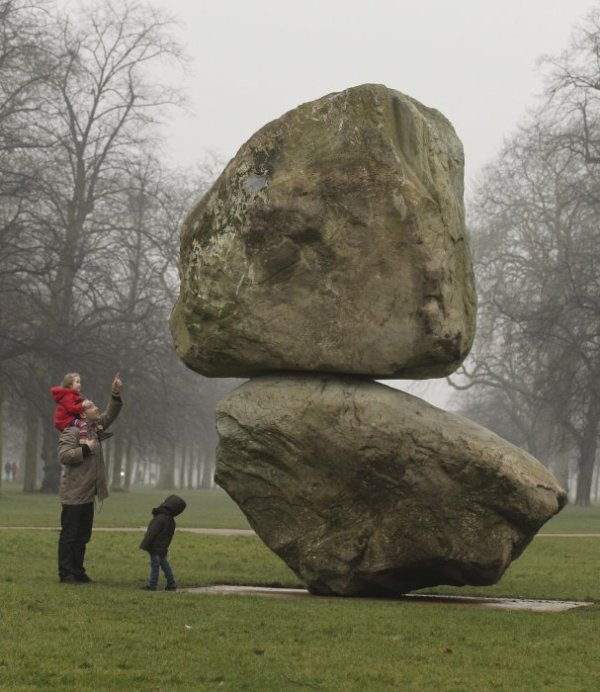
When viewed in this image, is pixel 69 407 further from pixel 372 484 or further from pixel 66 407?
pixel 372 484

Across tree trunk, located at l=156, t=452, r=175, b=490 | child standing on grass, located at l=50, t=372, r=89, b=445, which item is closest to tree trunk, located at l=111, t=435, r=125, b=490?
tree trunk, located at l=156, t=452, r=175, b=490

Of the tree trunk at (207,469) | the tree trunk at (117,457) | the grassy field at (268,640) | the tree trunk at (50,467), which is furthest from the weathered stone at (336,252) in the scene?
the tree trunk at (207,469)

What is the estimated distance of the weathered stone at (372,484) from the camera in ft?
40.0

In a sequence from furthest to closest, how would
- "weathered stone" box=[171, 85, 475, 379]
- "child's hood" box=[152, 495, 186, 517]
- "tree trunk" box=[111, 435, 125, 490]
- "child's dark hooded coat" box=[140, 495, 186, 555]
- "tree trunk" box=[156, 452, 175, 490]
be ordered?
"tree trunk" box=[156, 452, 175, 490], "tree trunk" box=[111, 435, 125, 490], "child's hood" box=[152, 495, 186, 517], "child's dark hooded coat" box=[140, 495, 186, 555], "weathered stone" box=[171, 85, 475, 379]

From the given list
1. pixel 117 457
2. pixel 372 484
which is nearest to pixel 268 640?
pixel 372 484

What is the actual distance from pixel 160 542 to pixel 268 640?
144 inches

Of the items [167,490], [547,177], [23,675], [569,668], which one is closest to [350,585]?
[569,668]

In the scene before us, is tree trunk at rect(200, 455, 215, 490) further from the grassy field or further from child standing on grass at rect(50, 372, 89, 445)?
the grassy field

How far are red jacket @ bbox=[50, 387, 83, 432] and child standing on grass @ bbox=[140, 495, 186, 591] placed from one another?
1.37 meters

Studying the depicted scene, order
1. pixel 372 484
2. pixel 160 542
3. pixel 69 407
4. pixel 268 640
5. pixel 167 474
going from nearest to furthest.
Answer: pixel 268 640
pixel 372 484
pixel 160 542
pixel 69 407
pixel 167 474

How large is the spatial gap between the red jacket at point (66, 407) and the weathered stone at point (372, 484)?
76.7 inches

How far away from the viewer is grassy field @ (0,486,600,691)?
859 centimetres

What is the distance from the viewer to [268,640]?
1001 cm

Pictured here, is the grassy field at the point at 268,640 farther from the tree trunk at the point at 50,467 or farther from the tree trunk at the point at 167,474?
the tree trunk at the point at 167,474
